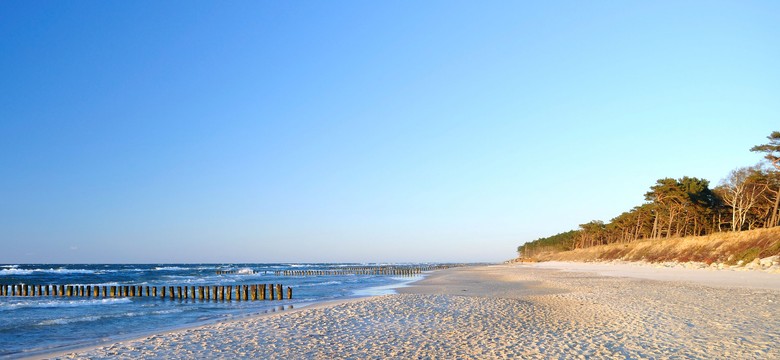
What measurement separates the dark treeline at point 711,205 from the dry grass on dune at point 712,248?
431 centimetres

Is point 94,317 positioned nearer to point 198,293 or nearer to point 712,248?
point 198,293

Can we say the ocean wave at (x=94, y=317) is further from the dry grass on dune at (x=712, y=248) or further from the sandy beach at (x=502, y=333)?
the dry grass on dune at (x=712, y=248)

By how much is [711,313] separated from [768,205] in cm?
4611

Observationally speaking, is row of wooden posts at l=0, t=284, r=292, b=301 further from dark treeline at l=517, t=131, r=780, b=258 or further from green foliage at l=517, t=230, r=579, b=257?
green foliage at l=517, t=230, r=579, b=257

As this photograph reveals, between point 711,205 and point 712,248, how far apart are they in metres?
21.9

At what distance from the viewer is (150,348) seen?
1095cm

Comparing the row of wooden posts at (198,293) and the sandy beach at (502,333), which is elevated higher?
the sandy beach at (502,333)

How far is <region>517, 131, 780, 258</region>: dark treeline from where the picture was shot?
47.2 metres

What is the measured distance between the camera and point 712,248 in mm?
40844

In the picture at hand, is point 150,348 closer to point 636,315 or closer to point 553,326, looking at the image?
point 553,326

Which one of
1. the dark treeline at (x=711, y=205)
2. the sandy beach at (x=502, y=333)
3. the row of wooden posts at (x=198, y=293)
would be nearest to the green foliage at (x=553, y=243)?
the dark treeline at (x=711, y=205)

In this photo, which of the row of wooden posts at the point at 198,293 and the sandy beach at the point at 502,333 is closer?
the sandy beach at the point at 502,333

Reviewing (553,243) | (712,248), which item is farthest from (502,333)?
(553,243)

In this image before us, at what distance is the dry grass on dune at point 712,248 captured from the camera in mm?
32688
